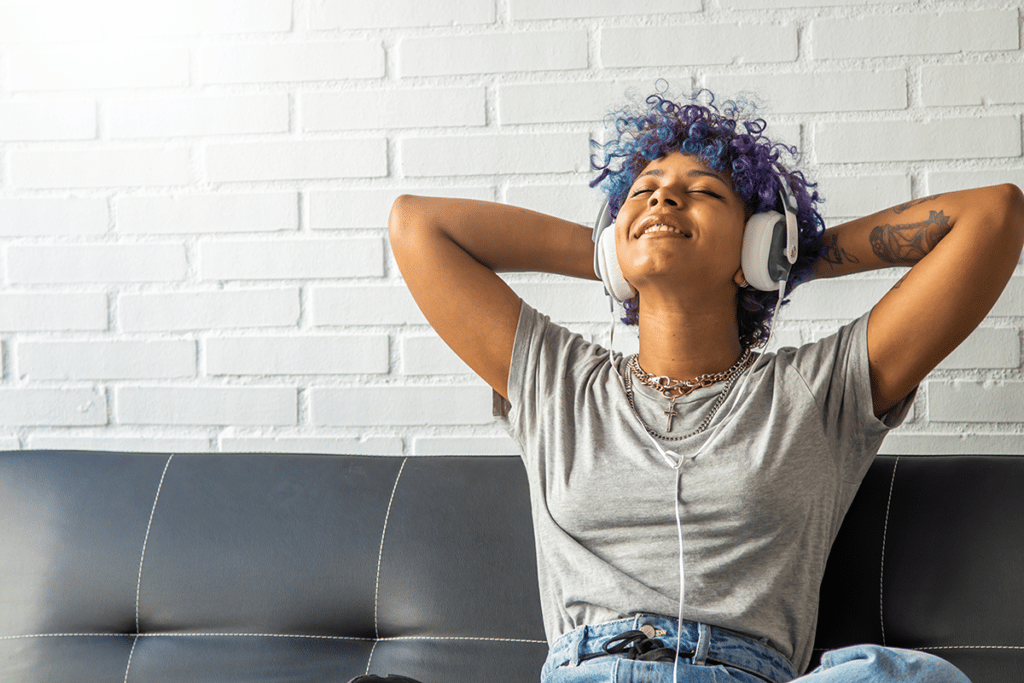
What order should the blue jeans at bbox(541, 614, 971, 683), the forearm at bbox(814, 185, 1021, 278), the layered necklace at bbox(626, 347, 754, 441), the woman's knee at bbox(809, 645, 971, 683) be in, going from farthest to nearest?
the layered necklace at bbox(626, 347, 754, 441), the forearm at bbox(814, 185, 1021, 278), the blue jeans at bbox(541, 614, 971, 683), the woman's knee at bbox(809, 645, 971, 683)

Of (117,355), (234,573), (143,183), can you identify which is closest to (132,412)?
(117,355)

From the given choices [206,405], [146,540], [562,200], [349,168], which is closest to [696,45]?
[562,200]

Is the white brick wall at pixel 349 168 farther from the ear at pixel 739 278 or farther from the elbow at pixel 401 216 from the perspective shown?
the ear at pixel 739 278

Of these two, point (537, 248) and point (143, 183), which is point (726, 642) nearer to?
point (537, 248)

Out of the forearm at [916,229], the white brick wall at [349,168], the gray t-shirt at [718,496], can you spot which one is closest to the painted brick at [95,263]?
the white brick wall at [349,168]

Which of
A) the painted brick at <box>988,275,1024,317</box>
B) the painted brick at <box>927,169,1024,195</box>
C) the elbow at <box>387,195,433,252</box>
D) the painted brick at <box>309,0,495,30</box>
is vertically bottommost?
the painted brick at <box>988,275,1024,317</box>

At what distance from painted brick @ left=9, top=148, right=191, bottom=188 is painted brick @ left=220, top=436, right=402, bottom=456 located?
1.87 ft

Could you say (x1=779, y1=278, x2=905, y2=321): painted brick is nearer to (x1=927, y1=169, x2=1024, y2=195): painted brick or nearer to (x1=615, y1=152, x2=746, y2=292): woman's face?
(x1=927, y1=169, x2=1024, y2=195): painted brick

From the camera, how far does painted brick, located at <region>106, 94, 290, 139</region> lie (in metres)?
1.81

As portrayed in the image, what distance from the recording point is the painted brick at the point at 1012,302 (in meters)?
1.63

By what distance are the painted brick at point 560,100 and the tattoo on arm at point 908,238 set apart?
1.91 feet

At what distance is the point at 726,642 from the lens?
1.18m

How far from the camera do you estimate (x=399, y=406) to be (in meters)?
1.82

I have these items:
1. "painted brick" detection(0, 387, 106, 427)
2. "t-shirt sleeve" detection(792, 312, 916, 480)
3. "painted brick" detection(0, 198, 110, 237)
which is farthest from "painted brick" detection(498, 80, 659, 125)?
"painted brick" detection(0, 387, 106, 427)
